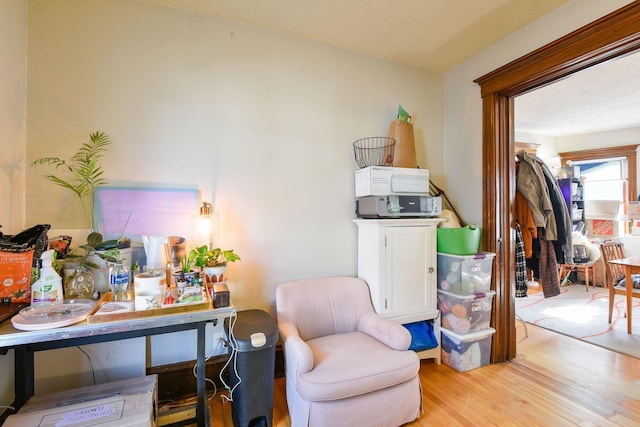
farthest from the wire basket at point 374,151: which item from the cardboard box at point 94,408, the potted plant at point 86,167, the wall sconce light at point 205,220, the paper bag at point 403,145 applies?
the cardboard box at point 94,408

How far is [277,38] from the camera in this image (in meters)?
2.21

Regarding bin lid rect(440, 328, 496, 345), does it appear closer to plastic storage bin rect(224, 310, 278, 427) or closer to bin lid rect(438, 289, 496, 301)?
bin lid rect(438, 289, 496, 301)

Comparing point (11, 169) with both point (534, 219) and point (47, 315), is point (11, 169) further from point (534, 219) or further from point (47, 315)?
point (534, 219)

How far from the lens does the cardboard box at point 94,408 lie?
124 centimetres

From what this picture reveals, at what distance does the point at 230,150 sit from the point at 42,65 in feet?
Answer: 3.60

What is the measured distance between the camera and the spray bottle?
1321mm

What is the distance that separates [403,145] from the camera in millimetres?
2410

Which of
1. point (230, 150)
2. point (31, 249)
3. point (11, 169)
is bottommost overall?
point (31, 249)

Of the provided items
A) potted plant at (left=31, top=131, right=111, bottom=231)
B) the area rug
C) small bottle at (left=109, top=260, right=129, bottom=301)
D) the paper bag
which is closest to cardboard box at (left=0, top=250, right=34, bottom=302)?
small bottle at (left=109, top=260, right=129, bottom=301)

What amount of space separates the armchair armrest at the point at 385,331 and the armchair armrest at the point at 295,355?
0.53m

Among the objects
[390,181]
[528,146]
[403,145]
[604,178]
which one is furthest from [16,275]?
[604,178]

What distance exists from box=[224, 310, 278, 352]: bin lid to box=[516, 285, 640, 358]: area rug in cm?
301

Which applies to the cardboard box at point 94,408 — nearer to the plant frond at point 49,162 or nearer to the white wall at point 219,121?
the white wall at point 219,121

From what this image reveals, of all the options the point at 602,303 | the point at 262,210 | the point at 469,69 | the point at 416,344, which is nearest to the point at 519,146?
the point at 602,303
